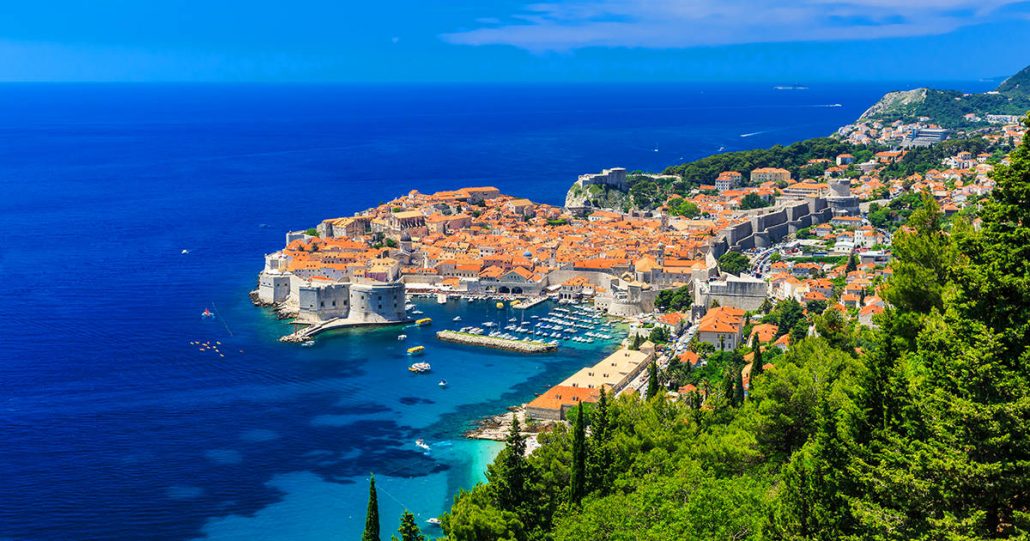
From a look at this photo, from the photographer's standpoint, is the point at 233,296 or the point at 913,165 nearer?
the point at 233,296

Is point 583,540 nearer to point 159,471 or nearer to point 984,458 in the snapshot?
point 984,458

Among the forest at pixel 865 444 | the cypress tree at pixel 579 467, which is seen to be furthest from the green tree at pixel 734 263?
the cypress tree at pixel 579 467

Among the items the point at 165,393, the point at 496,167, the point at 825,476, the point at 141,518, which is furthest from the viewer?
the point at 496,167

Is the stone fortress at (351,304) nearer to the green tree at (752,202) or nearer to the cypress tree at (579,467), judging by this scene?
the cypress tree at (579,467)

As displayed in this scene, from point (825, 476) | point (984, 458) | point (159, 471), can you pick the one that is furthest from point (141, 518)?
point (984, 458)

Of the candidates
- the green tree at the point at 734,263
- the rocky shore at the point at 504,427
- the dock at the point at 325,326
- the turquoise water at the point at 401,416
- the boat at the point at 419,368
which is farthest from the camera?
the green tree at the point at 734,263

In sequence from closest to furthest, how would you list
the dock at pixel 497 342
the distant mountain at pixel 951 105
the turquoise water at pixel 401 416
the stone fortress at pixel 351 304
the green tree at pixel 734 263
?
the turquoise water at pixel 401 416 → the dock at pixel 497 342 → the stone fortress at pixel 351 304 → the green tree at pixel 734 263 → the distant mountain at pixel 951 105

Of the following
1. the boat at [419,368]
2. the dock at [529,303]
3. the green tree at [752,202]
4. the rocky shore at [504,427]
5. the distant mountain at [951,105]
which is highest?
the distant mountain at [951,105]
